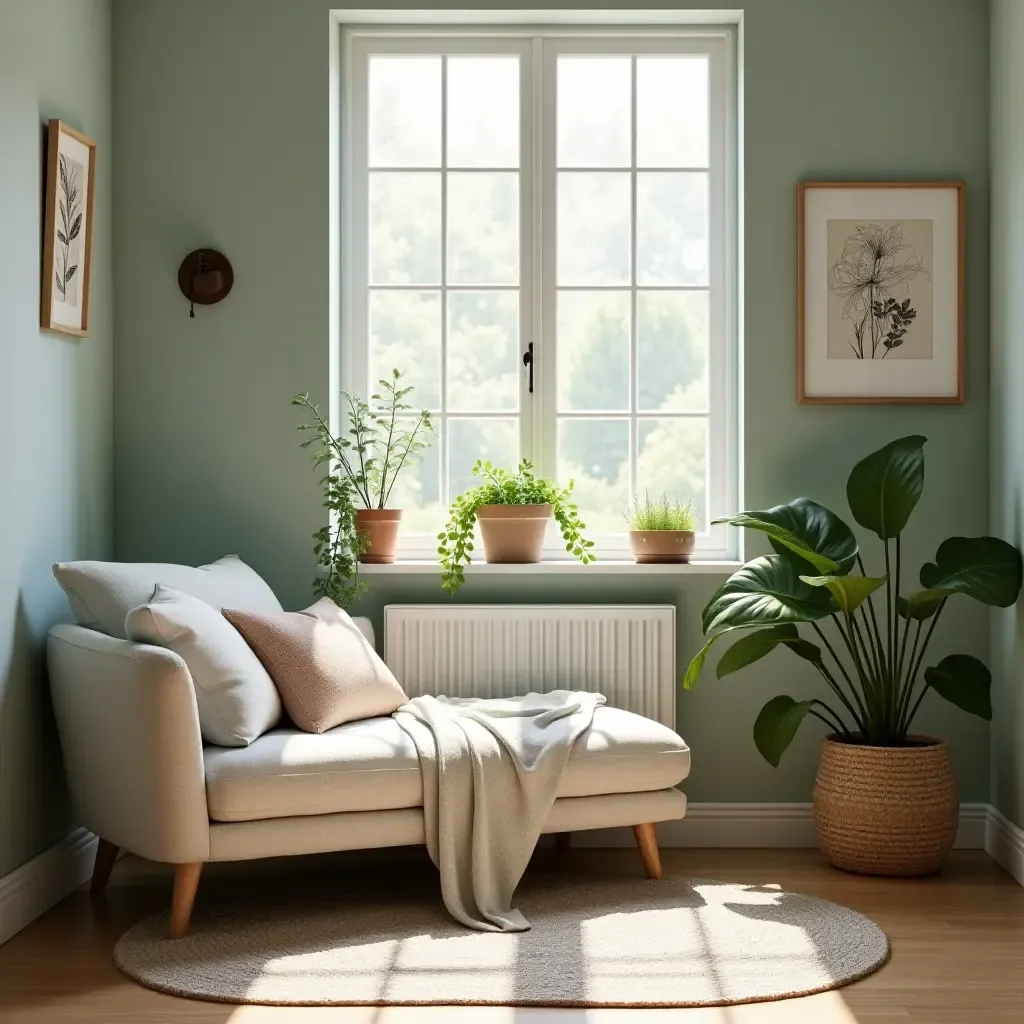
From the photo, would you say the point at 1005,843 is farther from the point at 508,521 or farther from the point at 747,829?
the point at 508,521

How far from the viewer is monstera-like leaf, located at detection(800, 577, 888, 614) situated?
3314 mm

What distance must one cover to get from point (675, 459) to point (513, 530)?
63 centimetres

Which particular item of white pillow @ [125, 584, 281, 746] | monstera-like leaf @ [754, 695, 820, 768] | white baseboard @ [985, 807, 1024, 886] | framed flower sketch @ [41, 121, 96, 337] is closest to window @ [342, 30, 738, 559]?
monstera-like leaf @ [754, 695, 820, 768]

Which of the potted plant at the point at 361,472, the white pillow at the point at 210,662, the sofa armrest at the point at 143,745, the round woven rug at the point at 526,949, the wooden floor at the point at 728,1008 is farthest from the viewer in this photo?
the potted plant at the point at 361,472

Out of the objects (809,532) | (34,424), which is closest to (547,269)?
(809,532)

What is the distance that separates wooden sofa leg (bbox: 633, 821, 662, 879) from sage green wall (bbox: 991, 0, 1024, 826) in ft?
3.53

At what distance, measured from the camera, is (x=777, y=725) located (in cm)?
358

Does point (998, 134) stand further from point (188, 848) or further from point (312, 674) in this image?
point (188, 848)

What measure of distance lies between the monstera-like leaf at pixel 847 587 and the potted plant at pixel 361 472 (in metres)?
1.35

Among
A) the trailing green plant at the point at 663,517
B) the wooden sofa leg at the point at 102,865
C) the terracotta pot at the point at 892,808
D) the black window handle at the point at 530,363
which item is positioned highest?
the black window handle at the point at 530,363

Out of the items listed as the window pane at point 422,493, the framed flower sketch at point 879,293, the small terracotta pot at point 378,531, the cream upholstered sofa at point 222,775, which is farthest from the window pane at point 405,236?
the cream upholstered sofa at point 222,775

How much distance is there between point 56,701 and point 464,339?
1733 mm

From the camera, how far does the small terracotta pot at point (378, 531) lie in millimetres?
3910

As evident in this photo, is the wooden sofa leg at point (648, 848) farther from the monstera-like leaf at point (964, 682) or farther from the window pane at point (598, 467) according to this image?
the window pane at point (598, 467)
